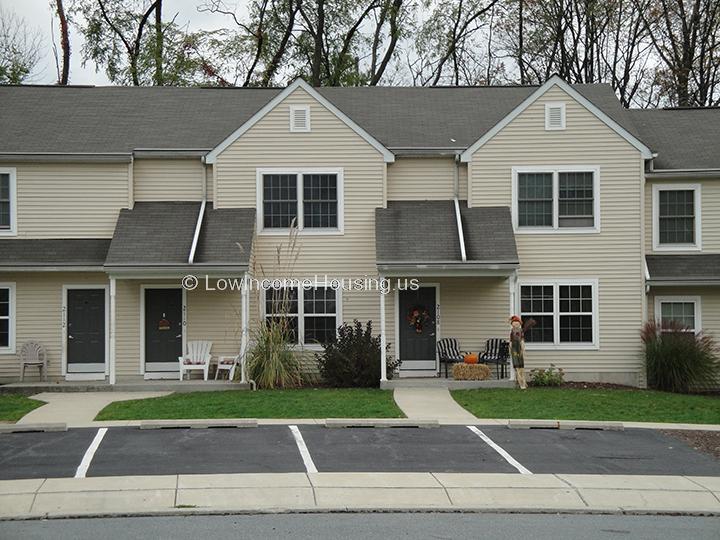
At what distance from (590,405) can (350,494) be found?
8.92 m

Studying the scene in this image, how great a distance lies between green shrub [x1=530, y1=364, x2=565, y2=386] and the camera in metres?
22.6

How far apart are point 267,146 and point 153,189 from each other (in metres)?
3.04

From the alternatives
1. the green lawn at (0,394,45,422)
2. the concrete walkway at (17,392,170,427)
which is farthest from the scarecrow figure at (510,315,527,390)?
the green lawn at (0,394,45,422)

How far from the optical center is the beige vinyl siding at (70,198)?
23.3m

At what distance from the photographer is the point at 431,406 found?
1897cm

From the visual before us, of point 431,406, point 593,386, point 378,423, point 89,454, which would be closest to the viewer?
point 89,454

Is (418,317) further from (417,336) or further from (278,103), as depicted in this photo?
(278,103)

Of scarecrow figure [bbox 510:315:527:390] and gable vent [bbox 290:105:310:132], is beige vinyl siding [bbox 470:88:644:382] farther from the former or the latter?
gable vent [bbox 290:105:310:132]

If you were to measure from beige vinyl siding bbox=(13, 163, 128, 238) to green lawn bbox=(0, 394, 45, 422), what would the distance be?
169 inches

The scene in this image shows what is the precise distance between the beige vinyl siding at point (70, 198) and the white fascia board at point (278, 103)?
2.37 metres

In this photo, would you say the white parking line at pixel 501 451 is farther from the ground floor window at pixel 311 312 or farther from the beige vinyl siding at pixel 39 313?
the beige vinyl siding at pixel 39 313

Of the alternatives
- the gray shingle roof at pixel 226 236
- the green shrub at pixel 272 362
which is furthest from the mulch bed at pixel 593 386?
the gray shingle roof at pixel 226 236

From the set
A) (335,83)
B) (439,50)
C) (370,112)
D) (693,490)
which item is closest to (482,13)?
(439,50)

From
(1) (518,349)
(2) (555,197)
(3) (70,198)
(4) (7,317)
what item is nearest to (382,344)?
(1) (518,349)
